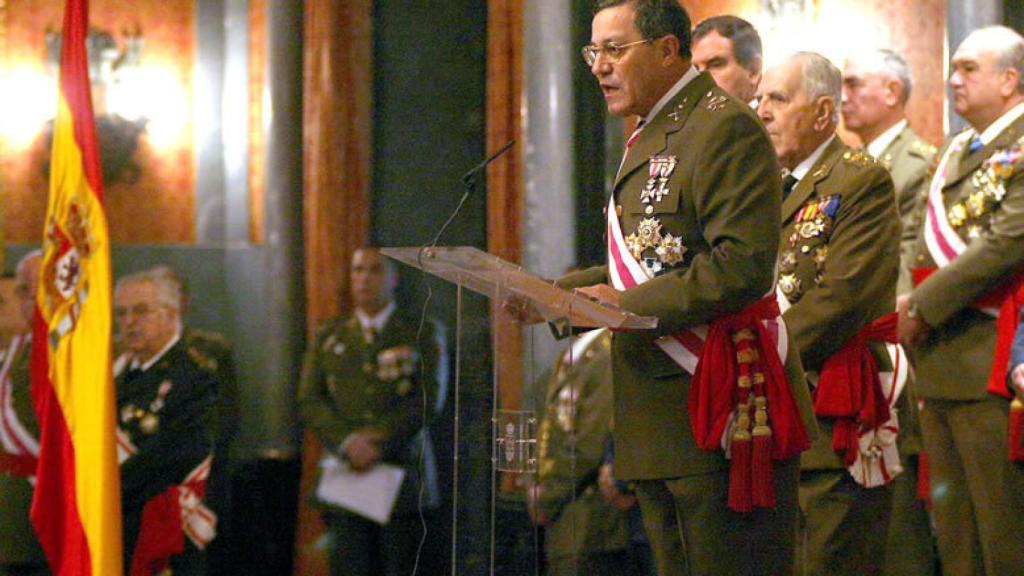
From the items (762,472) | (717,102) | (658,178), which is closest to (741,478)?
(762,472)

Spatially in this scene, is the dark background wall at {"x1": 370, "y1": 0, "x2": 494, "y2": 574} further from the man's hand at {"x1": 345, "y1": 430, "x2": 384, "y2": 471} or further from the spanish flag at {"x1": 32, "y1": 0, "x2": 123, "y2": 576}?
the spanish flag at {"x1": 32, "y1": 0, "x2": 123, "y2": 576}

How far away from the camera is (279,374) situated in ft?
17.8

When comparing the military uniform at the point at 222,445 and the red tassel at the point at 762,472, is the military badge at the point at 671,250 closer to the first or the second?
the red tassel at the point at 762,472

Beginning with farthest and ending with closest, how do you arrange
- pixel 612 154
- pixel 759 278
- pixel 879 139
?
pixel 612 154, pixel 879 139, pixel 759 278

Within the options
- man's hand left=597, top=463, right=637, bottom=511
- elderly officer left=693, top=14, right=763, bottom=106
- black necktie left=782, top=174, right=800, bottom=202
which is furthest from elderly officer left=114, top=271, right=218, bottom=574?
black necktie left=782, top=174, right=800, bottom=202

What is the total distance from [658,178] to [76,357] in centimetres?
175

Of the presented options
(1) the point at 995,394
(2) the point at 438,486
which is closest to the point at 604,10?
(2) the point at 438,486

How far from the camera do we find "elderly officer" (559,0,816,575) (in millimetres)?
2381

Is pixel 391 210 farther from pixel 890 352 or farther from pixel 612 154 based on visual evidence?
pixel 890 352

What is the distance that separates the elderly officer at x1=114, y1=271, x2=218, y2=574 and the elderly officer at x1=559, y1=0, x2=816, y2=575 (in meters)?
2.16

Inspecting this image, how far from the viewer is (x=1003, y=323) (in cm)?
349

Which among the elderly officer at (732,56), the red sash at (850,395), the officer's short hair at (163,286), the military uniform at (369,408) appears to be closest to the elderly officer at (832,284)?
the red sash at (850,395)

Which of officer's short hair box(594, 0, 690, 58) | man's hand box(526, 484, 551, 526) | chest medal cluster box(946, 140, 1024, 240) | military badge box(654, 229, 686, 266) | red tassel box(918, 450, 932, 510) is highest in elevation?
officer's short hair box(594, 0, 690, 58)

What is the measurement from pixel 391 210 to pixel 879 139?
174 centimetres
